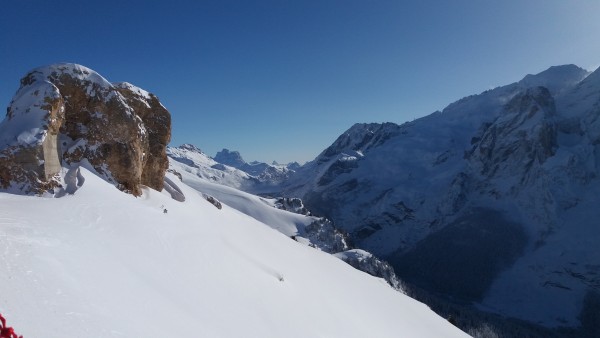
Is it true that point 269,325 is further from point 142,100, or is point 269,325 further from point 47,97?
point 142,100

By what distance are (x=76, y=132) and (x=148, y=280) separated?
47.0 ft

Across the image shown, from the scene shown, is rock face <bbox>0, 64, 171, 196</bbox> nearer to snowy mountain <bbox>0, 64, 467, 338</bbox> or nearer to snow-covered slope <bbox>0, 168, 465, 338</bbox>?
snowy mountain <bbox>0, 64, 467, 338</bbox>

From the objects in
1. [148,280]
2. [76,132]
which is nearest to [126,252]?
[148,280]

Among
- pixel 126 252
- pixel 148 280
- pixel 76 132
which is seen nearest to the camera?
pixel 148 280

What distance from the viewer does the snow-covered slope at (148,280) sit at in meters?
10.6

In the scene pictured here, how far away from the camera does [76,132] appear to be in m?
25.1

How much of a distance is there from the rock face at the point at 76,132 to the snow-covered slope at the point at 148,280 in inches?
66.0

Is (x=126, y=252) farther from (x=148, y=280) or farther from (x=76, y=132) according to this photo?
(x=76, y=132)

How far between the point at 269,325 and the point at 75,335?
27.8 feet

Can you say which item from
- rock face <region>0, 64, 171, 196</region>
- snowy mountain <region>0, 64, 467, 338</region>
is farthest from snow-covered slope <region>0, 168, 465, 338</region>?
Result: rock face <region>0, 64, 171, 196</region>

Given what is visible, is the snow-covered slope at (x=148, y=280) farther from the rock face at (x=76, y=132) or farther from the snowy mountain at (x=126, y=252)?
the rock face at (x=76, y=132)

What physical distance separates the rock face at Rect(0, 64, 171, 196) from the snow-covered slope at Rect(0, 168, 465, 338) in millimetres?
1676

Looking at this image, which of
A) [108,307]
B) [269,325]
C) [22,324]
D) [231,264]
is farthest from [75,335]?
[231,264]

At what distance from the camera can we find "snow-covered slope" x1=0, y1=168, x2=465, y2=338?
34.6ft
